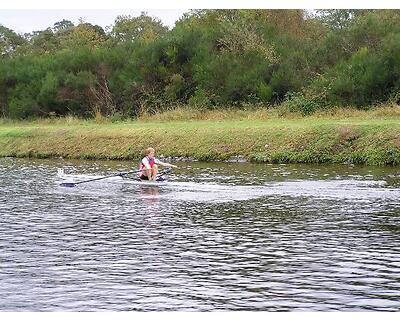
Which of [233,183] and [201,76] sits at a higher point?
[201,76]

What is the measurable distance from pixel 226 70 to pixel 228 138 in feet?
44.8

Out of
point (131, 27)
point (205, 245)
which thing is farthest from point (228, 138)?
point (131, 27)

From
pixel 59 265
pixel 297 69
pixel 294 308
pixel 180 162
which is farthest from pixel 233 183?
pixel 297 69

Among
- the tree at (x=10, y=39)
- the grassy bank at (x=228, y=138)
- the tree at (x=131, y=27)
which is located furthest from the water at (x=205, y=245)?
the tree at (x=10, y=39)

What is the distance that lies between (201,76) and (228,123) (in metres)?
10.5

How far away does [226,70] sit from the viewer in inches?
2154

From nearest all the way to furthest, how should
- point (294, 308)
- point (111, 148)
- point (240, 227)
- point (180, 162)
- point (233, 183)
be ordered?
point (294, 308)
point (240, 227)
point (233, 183)
point (180, 162)
point (111, 148)

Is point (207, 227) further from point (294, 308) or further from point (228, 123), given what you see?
point (228, 123)

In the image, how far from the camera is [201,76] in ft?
183

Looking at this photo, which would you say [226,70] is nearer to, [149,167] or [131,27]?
[149,167]

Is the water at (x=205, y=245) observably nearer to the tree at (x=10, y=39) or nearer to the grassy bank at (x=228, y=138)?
the grassy bank at (x=228, y=138)

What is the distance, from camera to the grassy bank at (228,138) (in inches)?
1469

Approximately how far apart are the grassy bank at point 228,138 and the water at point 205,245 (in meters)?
7.71

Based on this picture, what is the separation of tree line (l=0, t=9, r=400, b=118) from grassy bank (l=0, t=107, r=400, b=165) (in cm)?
297
